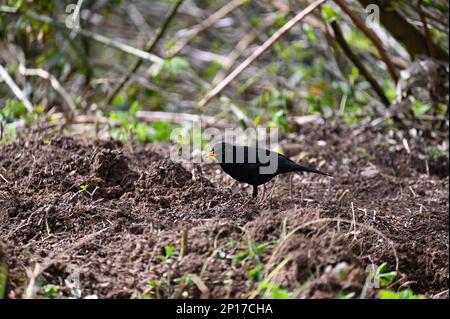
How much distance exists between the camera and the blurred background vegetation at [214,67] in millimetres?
5570

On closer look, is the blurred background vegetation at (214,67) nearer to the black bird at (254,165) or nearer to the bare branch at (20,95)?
the bare branch at (20,95)

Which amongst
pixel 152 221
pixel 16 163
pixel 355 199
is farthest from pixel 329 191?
pixel 16 163

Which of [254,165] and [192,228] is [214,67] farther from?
[192,228]

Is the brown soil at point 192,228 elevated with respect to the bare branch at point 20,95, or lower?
elevated

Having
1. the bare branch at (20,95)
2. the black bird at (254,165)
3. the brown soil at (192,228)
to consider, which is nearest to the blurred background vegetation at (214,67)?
the bare branch at (20,95)

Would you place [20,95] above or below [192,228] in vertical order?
below

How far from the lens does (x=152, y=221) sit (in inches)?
124

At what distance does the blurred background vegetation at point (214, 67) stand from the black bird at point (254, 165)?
1393 millimetres

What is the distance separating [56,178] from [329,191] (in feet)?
5.99

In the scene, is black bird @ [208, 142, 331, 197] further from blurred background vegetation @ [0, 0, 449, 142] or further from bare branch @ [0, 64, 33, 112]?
bare branch @ [0, 64, 33, 112]

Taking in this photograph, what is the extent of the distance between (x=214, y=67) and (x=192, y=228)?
632 centimetres

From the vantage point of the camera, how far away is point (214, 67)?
9031mm

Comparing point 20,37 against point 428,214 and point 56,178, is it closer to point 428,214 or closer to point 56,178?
point 56,178

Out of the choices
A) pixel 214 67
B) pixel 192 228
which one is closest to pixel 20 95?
pixel 214 67
